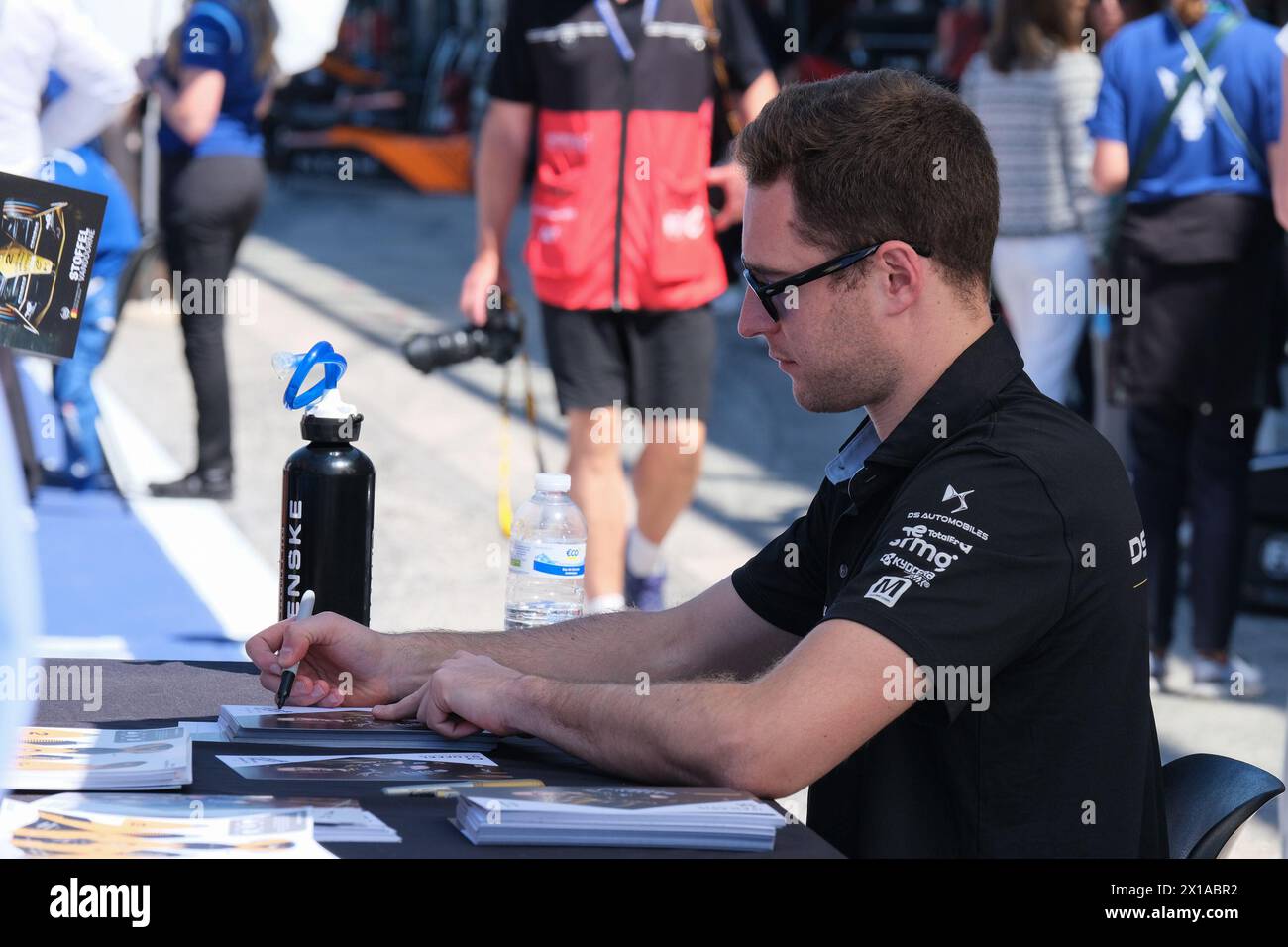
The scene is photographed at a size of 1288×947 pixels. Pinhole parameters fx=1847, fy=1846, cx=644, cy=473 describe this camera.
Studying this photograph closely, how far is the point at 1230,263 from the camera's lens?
5355mm

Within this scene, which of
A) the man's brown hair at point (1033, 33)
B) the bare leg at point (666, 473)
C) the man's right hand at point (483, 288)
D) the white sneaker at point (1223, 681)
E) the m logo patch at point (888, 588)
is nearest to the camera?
the m logo patch at point (888, 588)

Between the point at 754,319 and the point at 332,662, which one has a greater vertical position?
the point at 754,319

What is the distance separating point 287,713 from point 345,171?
11.1ft

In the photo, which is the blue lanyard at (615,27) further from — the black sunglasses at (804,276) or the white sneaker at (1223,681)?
the black sunglasses at (804,276)

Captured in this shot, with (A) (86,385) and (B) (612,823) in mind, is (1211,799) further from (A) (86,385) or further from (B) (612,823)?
(A) (86,385)

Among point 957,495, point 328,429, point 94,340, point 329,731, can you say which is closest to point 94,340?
point 94,340

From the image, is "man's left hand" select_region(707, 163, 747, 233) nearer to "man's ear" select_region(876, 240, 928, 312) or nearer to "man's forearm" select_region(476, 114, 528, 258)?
"man's forearm" select_region(476, 114, 528, 258)

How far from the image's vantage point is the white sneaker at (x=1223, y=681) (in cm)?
545

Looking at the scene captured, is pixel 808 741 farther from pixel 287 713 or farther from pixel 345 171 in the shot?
pixel 345 171

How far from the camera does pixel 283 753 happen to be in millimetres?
2164

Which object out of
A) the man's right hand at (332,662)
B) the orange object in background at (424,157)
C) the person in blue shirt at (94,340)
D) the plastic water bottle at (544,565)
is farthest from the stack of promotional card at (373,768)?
the orange object in background at (424,157)

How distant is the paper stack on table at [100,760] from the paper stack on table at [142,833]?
76 millimetres

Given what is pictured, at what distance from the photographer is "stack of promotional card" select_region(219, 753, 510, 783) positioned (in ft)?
6.70

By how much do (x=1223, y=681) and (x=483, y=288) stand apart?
2.48m
